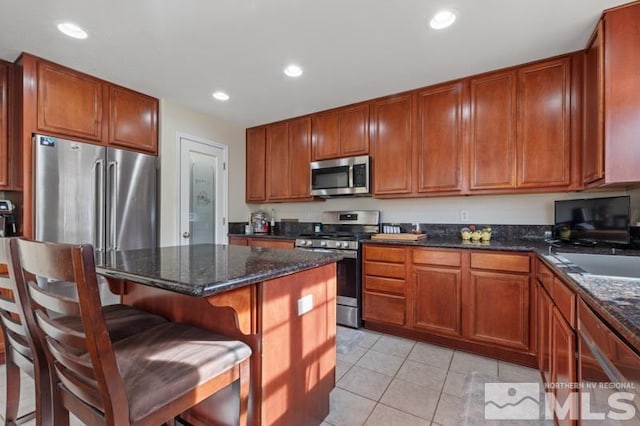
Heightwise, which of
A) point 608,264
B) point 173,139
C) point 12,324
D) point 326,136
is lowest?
point 12,324

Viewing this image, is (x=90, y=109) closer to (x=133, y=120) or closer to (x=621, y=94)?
(x=133, y=120)

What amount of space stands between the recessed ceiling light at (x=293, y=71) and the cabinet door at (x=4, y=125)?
231 centimetres

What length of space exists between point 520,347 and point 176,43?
3.48 metres

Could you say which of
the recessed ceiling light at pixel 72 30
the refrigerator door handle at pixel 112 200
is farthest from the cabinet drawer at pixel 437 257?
the recessed ceiling light at pixel 72 30

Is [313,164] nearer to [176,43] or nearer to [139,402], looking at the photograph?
[176,43]

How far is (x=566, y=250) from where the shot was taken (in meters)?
1.97

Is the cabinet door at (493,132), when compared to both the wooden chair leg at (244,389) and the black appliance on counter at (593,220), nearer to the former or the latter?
the black appliance on counter at (593,220)

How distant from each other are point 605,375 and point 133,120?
12.4 ft

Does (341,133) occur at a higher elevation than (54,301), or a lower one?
higher

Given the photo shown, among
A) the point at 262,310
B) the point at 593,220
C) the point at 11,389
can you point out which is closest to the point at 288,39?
the point at 262,310

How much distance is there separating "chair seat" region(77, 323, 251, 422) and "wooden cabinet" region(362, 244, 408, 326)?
1.90 meters

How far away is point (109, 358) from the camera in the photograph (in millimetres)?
782

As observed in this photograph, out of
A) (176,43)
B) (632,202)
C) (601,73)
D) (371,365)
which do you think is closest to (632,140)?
(601,73)

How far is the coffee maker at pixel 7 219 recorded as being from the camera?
2.29 metres
